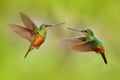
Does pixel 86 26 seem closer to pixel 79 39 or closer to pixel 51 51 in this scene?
pixel 51 51

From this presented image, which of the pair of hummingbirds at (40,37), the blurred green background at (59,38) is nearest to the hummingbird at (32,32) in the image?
the pair of hummingbirds at (40,37)

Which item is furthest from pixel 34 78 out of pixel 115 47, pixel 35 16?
pixel 115 47

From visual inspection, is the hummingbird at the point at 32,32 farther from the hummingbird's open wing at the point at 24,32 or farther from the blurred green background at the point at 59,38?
the blurred green background at the point at 59,38

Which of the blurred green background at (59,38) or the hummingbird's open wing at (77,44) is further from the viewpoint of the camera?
the blurred green background at (59,38)

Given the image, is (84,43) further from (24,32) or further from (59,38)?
(59,38)

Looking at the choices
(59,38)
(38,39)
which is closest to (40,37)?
(38,39)

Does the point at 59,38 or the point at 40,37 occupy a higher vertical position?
the point at 40,37
